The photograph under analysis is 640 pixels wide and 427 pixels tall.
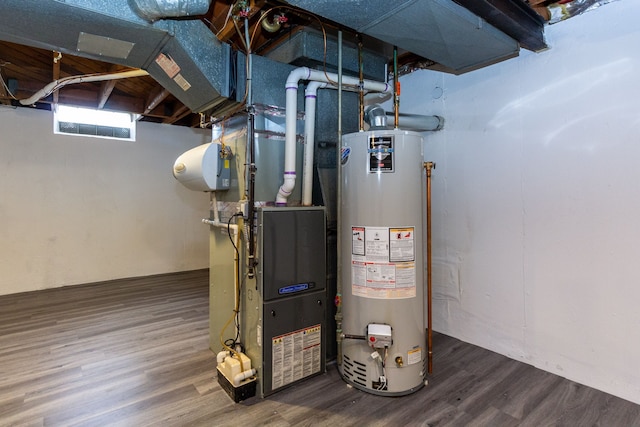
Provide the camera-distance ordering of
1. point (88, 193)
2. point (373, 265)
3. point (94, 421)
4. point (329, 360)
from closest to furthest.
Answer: point (94, 421)
point (373, 265)
point (329, 360)
point (88, 193)

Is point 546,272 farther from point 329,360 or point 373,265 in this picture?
point 329,360

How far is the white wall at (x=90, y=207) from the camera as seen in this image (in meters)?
4.21

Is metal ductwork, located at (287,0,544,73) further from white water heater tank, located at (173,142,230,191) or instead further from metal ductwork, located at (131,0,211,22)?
white water heater tank, located at (173,142,230,191)

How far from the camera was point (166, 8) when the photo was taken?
152 cm

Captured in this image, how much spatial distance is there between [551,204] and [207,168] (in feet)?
7.65

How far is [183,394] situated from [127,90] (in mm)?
3686

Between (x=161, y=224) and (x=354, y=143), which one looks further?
(x=161, y=224)

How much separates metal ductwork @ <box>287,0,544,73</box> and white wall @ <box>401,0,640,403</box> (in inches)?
13.7

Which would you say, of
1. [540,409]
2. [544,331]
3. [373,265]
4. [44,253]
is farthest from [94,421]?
[44,253]

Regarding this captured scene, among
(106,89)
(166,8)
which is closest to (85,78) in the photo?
(106,89)

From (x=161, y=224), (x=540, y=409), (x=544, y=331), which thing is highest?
(x=161, y=224)

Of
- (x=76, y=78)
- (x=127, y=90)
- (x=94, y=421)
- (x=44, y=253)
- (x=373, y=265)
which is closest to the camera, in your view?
(x=94, y=421)

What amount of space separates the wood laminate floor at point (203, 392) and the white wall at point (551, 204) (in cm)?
25

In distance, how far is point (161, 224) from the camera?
208 inches
